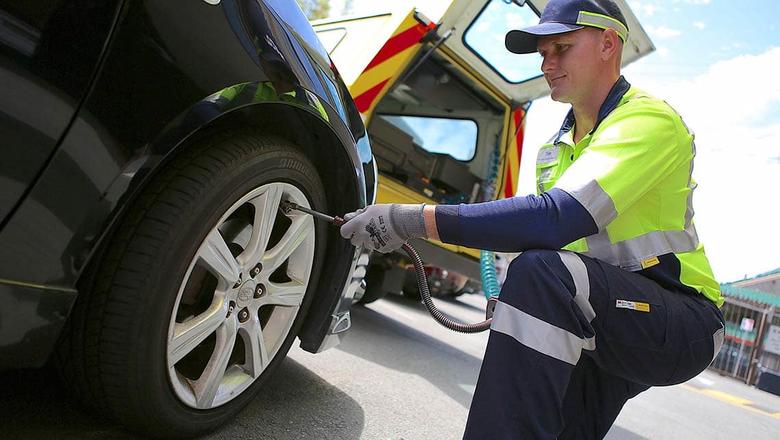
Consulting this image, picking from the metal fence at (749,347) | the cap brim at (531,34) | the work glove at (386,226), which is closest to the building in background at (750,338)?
the metal fence at (749,347)

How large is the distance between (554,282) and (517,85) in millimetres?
3662

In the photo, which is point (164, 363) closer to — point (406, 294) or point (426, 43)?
point (426, 43)

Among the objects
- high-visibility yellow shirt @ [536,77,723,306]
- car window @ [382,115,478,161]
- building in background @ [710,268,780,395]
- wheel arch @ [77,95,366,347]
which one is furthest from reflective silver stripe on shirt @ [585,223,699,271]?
building in background @ [710,268,780,395]

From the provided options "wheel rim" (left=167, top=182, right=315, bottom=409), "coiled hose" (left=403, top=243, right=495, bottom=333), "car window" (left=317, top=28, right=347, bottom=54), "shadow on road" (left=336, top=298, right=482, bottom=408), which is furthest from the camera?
"car window" (left=317, top=28, right=347, bottom=54)

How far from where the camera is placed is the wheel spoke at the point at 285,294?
171cm

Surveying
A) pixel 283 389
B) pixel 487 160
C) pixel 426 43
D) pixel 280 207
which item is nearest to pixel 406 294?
pixel 487 160

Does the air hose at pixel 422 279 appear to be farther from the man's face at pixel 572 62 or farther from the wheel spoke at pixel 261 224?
the man's face at pixel 572 62

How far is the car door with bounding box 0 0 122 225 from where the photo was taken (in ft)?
3.34

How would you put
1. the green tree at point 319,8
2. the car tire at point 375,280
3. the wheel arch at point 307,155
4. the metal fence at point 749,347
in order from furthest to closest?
1. the green tree at point 319,8
2. the metal fence at point 749,347
3. the car tire at point 375,280
4. the wheel arch at point 307,155

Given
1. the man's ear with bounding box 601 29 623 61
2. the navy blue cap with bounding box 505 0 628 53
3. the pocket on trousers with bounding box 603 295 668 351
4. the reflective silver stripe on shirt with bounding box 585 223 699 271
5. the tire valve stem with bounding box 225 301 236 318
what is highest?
the navy blue cap with bounding box 505 0 628 53

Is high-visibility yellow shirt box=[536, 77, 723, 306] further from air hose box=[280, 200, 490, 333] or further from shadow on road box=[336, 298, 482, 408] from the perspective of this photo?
shadow on road box=[336, 298, 482, 408]

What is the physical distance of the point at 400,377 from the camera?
2955mm

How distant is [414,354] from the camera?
3.72m

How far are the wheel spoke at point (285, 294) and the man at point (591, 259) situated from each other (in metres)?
0.32
